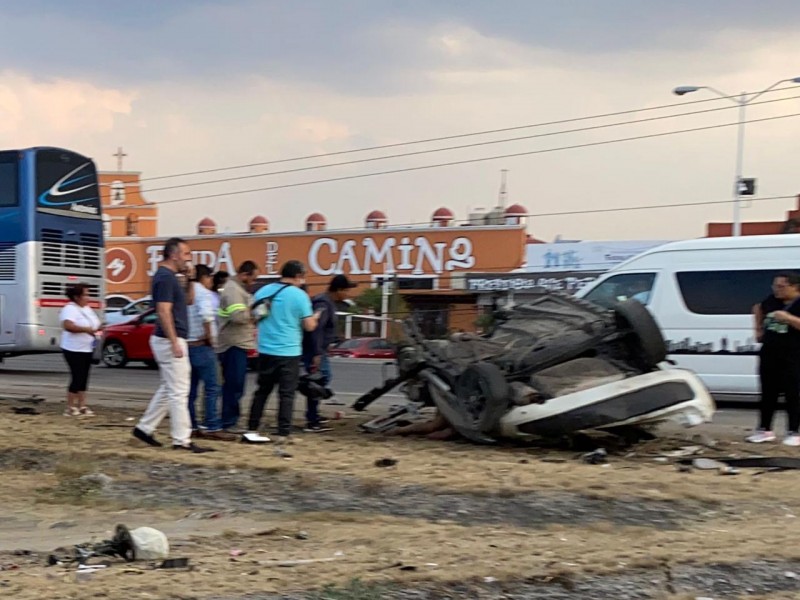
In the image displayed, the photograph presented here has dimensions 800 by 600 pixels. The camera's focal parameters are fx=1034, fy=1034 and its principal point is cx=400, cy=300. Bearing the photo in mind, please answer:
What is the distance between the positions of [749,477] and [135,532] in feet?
15.4

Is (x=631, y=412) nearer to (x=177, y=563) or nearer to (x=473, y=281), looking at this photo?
(x=177, y=563)

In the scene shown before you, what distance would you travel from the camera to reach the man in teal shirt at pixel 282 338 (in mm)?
9609

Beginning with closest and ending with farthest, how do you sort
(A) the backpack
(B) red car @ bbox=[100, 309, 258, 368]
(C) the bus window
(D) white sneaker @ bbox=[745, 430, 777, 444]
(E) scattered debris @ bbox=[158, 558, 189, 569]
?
(E) scattered debris @ bbox=[158, 558, 189, 569] → (A) the backpack → (D) white sneaker @ bbox=[745, 430, 777, 444] → (C) the bus window → (B) red car @ bbox=[100, 309, 258, 368]

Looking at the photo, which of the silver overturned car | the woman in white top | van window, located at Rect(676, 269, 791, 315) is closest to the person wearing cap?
the silver overturned car

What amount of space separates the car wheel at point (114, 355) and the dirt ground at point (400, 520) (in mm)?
12972

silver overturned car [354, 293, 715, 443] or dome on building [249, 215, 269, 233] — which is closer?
silver overturned car [354, 293, 715, 443]

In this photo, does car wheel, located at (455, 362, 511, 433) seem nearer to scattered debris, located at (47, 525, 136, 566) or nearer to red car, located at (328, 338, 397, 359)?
scattered debris, located at (47, 525, 136, 566)

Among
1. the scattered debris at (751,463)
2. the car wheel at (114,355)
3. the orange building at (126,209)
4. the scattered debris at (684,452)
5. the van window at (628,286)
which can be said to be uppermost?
the orange building at (126,209)

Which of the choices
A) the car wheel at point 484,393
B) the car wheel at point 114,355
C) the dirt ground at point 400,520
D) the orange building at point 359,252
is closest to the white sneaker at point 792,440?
the dirt ground at point 400,520

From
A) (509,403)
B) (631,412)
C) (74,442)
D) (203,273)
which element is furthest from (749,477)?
(74,442)

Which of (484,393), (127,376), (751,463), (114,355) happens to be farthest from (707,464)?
(114,355)

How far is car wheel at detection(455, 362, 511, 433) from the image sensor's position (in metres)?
8.99

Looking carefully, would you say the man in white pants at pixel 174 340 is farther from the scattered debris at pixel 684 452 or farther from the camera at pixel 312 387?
the scattered debris at pixel 684 452

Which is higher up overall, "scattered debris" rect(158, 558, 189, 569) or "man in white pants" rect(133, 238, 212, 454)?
"man in white pants" rect(133, 238, 212, 454)
